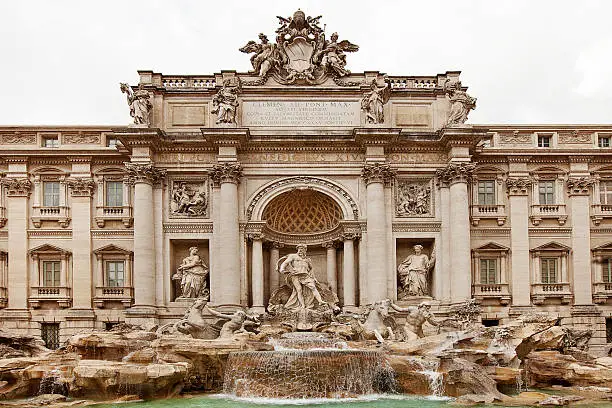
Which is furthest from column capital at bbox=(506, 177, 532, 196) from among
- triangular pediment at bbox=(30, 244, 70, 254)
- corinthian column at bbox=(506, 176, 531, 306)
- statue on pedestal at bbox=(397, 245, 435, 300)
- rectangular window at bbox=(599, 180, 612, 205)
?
triangular pediment at bbox=(30, 244, 70, 254)

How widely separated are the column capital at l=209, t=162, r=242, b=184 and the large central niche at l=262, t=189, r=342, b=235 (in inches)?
83.6

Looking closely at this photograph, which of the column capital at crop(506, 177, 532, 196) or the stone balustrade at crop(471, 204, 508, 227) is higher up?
the column capital at crop(506, 177, 532, 196)

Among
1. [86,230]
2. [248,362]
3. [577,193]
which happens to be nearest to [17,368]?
[248,362]

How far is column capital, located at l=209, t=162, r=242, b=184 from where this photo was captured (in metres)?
30.3

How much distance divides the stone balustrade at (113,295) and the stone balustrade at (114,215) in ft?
9.79

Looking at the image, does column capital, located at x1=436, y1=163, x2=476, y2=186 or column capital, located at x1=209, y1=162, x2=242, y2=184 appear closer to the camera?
column capital, located at x1=209, y1=162, x2=242, y2=184

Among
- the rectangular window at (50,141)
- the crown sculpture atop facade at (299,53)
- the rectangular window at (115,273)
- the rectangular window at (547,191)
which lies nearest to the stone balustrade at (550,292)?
the rectangular window at (547,191)

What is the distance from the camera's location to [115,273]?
105 feet

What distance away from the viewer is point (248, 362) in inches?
894

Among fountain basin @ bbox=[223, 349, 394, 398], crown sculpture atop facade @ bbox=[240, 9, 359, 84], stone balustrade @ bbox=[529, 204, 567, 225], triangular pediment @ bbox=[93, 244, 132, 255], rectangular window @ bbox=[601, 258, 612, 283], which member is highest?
crown sculpture atop facade @ bbox=[240, 9, 359, 84]

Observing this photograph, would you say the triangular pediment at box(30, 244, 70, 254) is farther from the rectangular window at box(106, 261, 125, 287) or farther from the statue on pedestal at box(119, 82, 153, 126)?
the statue on pedestal at box(119, 82, 153, 126)

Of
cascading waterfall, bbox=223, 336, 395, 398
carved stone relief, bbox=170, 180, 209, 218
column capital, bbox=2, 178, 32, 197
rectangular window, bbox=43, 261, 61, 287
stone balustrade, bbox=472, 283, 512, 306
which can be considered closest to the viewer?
cascading waterfall, bbox=223, 336, 395, 398

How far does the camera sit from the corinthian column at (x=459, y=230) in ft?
98.4

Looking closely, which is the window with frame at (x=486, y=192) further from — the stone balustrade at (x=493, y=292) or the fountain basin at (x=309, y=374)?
the fountain basin at (x=309, y=374)
